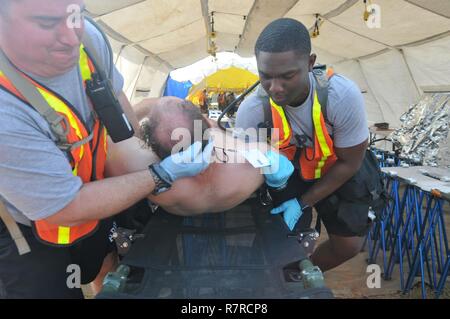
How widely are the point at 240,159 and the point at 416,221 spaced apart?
1854 mm

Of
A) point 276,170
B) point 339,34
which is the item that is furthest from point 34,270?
point 339,34

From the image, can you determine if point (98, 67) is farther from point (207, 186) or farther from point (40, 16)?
point (207, 186)

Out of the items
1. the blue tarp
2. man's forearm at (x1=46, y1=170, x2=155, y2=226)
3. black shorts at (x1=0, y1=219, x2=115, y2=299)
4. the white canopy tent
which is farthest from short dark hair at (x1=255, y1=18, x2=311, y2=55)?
the blue tarp

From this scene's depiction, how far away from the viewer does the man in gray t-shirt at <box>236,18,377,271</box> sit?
139 centimetres

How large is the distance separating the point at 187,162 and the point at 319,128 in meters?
0.69

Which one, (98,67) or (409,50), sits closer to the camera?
(98,67)

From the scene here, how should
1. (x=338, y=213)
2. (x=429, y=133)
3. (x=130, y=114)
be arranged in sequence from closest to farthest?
(x=130, y=114) < (x=338, y=213) < (x=429, y=133)

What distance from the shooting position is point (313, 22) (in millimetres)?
4543

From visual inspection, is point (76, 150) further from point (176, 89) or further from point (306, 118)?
point (176, 89)

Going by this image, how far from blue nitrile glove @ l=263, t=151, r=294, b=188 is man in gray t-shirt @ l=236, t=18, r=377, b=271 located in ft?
0.90

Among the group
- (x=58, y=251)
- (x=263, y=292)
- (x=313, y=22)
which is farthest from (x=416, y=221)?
(x=313, y=22)

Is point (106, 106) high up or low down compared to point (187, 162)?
up

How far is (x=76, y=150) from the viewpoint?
40.4 inches

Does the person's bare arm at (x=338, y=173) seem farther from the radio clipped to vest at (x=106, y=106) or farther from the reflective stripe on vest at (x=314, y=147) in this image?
the radio clipped to vest at (x=106, y=106)
